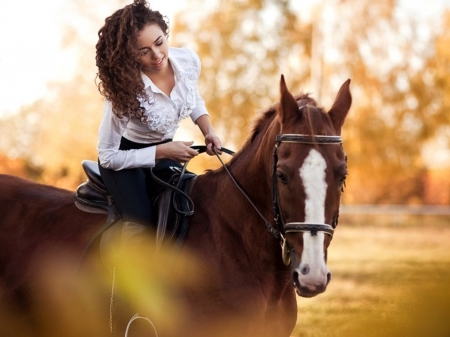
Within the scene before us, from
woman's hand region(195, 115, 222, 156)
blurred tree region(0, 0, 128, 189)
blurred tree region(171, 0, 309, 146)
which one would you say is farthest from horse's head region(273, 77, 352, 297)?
blurred tree region(0, 0, 128, 189)

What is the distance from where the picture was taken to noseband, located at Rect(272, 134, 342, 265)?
3.76 metres

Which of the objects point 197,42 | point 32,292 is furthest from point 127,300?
point 197,42

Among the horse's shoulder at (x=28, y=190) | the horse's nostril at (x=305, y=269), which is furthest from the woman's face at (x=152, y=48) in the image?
the horse's nostril at (x=305, y=269)

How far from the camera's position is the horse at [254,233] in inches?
150

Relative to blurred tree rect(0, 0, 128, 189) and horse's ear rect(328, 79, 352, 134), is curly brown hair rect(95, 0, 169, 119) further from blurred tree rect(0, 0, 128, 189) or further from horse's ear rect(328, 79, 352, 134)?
blurred tree rect(0, 0, 128, 189)

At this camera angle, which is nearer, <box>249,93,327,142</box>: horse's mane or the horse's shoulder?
<box>249,93,327,142</box>: horse's mane

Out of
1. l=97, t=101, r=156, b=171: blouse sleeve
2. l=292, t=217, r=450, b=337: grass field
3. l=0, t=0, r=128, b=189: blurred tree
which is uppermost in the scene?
l=0, t=0, r=128, b=189: blurred tree

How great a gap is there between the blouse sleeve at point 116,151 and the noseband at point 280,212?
93 cm

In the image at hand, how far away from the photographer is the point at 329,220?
383 centimetres

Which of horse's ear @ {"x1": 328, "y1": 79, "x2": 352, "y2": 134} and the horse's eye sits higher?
horse's ear @ {"x1": 328, "y1": 79, "x2": 352, "y2": 134}

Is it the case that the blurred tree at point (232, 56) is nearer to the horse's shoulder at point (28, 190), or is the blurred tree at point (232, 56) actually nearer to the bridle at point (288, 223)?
the horse's shoulder at point (28, 190)

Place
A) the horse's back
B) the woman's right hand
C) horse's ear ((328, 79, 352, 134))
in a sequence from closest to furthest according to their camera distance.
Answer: horse's ear ((328, 79, 352, 134)) < the woman's right hand < the horse's back

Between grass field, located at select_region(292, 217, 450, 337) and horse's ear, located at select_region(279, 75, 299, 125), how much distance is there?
3.58 metres

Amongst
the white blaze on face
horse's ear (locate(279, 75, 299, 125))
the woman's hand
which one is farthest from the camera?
the woman's hand
